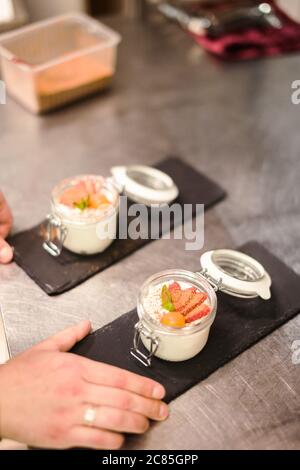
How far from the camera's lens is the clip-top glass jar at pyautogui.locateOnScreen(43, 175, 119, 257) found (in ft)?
3.81

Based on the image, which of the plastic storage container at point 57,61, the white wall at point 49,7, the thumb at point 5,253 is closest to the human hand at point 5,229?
the thumb at point 5,253

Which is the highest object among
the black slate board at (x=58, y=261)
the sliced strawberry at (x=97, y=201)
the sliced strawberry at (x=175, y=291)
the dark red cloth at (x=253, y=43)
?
the dark red cloth at (x=253, y=43)

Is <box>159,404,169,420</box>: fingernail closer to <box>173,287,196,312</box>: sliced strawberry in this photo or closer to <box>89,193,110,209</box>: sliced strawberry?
<box>173,287,196,312</box>: sliced strawberry

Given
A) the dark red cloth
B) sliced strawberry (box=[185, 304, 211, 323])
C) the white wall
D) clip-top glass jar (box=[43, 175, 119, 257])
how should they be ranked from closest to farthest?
sliced strawberry (box=[185, 304, 211, 323]) < clip-top glass jar (box=[43, 175, 119, 257]) < the dark red cloth < the white wall

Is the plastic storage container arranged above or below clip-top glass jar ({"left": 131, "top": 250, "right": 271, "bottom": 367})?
above

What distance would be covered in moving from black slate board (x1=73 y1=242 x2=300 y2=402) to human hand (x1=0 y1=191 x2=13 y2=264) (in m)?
0.29

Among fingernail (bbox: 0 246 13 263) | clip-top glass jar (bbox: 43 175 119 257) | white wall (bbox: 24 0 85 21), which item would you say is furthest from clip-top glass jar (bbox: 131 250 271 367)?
white wall (bbox: 24 0 85 21)

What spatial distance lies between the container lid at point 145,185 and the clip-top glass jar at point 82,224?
0.04 metres

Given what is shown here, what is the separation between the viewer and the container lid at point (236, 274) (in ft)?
3.56

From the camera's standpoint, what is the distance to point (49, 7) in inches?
85.4

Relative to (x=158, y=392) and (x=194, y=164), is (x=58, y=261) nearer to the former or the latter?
(x=158, y=392)

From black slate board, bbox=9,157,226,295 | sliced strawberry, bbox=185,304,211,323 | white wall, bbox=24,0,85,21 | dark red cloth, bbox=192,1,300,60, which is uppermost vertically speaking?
dark red cloth, bbox=192,1,300,60

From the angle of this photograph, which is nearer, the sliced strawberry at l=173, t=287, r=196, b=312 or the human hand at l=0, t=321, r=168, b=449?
the human hand at l=0, t=321, r=168, b=449

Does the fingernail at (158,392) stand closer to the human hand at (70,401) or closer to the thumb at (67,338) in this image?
the human hand at (70,401)
